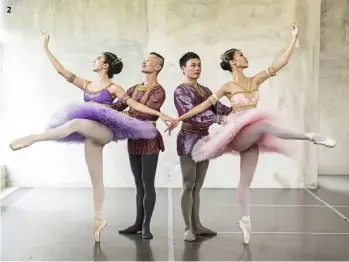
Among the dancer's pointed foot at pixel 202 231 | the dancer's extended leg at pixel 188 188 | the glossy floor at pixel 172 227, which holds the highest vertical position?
the dancer's extended leg at pixel 188 188

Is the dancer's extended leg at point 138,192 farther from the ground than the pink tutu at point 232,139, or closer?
closer

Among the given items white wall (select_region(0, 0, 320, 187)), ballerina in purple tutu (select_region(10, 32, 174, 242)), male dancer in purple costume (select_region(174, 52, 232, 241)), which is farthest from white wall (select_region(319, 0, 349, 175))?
ballerina in purple tutu (select_region(10, 32, 174, 242))

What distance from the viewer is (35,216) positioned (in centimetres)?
481

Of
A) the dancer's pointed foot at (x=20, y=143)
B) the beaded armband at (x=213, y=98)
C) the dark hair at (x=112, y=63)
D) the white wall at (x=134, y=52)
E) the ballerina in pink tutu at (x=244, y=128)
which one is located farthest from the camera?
the white wall at (x=134, y=52)

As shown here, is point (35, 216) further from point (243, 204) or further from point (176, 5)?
point (176, 5)

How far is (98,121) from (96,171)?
0.38 meters

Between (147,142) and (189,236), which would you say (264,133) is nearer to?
(147,142)

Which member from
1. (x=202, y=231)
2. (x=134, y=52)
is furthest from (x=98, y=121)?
(x=134, y=52)

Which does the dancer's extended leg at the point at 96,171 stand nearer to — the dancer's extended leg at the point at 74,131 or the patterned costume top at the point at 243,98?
the dancer's extended leg at the point at 74,131

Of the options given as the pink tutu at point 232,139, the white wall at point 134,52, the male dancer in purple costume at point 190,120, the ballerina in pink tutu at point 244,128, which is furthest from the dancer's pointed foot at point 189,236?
the white wall at point 134,52

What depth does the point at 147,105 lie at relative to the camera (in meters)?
3.80

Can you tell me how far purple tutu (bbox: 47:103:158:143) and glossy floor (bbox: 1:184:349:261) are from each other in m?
0.81

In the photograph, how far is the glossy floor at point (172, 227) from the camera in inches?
143

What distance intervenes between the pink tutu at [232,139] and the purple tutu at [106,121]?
0.40 metres
